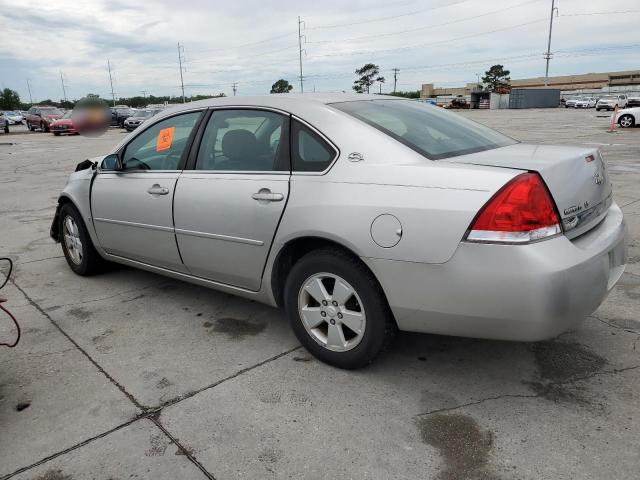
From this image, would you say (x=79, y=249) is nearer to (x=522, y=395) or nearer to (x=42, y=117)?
(x=522, y=395)

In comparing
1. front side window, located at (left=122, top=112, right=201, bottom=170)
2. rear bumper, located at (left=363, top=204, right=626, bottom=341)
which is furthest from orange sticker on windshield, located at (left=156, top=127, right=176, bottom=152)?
rear bumper, located at (left=363, top=204, right=626, bottom=341)

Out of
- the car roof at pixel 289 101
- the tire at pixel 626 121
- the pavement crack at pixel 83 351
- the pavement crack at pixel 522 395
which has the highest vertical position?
the car roof at pixel 289 101

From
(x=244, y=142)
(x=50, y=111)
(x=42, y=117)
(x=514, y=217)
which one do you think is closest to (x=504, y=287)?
(x=514, y=217)

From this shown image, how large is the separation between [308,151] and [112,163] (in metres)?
1.84

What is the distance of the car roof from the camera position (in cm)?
306

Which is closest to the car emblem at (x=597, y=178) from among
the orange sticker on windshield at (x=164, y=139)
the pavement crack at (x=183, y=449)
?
the pavement crack at (x=183, y=449)

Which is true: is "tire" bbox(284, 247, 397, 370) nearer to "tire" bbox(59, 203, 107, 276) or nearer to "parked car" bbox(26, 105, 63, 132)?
"tire" bbox(59, 203, 107, 276)

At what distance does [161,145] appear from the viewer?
3779 millimetres

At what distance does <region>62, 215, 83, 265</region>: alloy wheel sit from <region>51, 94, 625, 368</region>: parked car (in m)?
0.95

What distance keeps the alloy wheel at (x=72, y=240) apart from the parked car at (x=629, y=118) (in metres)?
24.3

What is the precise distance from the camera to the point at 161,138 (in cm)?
380

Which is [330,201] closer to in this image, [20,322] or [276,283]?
Result: [276,283]

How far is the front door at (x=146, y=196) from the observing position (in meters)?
3.60

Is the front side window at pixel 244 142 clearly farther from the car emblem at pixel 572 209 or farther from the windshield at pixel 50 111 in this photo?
the windshield at pixel 50 111
